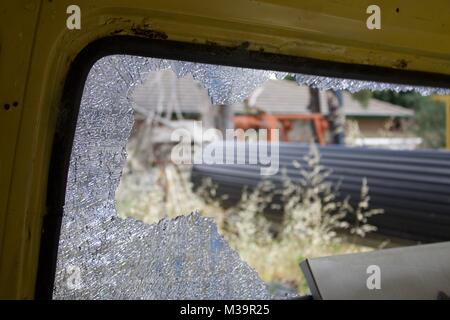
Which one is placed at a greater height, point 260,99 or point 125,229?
point 260,99

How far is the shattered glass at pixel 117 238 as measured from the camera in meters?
0.90

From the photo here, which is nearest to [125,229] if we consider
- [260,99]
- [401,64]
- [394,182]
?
[401,64]

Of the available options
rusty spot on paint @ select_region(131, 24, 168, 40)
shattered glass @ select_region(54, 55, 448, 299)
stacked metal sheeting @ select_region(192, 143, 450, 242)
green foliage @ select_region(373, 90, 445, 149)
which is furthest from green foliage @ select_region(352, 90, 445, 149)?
rusty spot on paint @ select_region(131, 24, 168, 40)

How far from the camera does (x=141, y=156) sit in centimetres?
600

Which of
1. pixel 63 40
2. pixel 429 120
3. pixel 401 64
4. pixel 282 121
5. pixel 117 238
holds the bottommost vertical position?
pixel 117 238

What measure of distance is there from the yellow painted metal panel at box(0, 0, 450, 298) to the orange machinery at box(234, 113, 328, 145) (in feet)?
18.8

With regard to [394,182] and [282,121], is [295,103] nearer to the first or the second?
[282,121]

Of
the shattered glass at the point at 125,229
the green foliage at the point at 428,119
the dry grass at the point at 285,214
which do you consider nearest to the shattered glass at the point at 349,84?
the shattered glass at the point at 125,229

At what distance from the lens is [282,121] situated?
7.69 m

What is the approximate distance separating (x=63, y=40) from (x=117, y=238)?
18.1 inches

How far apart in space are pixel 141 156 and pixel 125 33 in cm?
527

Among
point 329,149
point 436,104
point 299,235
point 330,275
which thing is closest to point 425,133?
point 436,104

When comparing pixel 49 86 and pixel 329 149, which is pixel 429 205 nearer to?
pixel 329 149

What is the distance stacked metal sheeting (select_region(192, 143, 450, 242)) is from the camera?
9.55 feet
